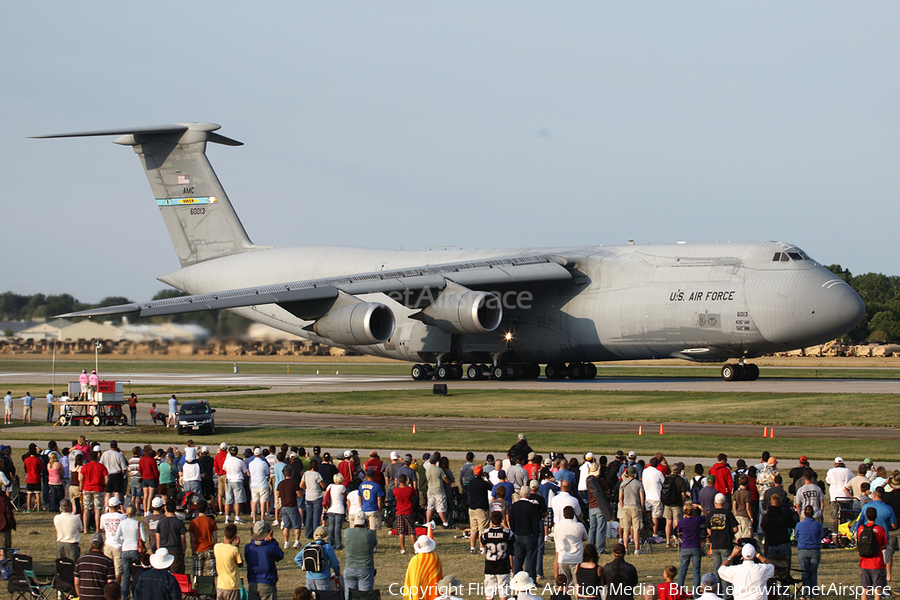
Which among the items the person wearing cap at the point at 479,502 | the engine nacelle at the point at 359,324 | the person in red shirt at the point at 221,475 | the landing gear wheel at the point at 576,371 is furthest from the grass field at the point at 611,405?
the person wearing cap at the point at 479,502

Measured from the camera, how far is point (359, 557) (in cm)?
1040

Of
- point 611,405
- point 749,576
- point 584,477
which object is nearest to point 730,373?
point 611,405

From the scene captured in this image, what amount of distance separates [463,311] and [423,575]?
95.7 feet

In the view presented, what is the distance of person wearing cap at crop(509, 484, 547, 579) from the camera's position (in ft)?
Result: 37.2

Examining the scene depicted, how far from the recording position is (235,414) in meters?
31.9

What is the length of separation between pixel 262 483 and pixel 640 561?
600cm

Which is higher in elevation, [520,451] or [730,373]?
[730,373]

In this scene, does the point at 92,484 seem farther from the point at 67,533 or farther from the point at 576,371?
the point at 576,371

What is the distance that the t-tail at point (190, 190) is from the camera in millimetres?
47406

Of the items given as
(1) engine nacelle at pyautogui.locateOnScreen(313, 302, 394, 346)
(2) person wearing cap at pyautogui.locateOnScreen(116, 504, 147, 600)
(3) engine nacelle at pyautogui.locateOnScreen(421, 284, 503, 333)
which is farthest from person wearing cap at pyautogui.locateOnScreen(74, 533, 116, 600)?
(3) engine nacelle at pyautogui.locateOnScreen(421, 284, 503, 333)

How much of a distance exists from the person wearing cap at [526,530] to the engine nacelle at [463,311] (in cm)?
2651

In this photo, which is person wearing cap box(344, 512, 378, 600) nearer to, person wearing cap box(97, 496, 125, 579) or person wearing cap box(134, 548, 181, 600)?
person wearing cap box(134, 548, 181, 600)

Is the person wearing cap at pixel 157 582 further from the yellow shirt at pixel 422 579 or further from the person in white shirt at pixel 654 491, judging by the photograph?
the person in white shirt at pixel 654 491

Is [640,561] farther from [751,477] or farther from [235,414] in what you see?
[235,414]
